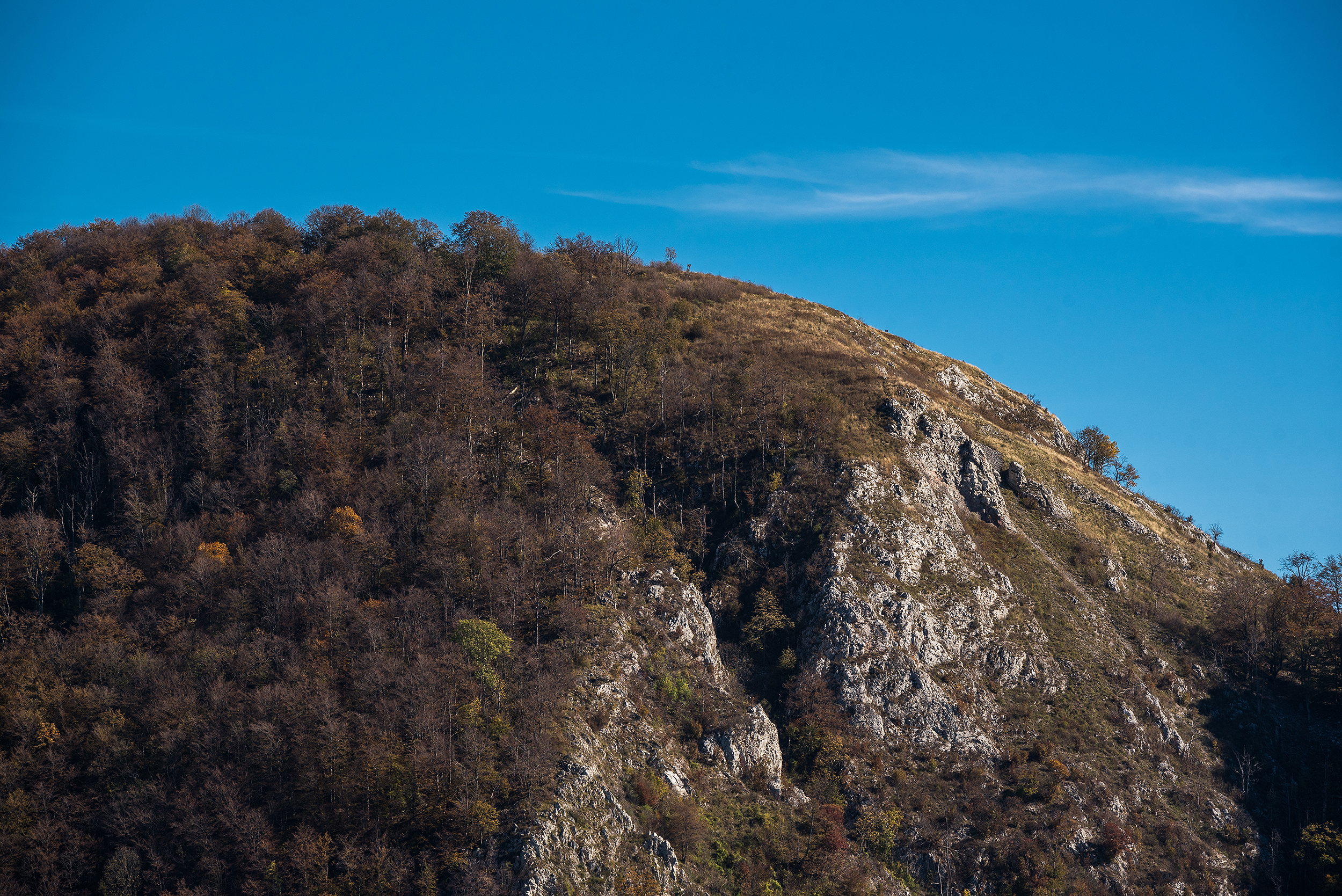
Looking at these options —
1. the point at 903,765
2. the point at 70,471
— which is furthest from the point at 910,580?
the point at 70,471

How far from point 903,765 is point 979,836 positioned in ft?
29.9

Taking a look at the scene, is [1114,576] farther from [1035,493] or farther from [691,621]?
[691,621]

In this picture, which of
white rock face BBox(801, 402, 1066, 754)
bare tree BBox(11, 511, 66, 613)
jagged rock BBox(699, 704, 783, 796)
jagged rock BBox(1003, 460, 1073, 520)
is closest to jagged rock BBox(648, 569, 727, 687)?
jagged rock BBox(699, 704, 783, 796)

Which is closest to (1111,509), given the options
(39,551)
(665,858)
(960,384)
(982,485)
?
(982,485)

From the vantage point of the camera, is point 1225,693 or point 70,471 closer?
point 1225,693

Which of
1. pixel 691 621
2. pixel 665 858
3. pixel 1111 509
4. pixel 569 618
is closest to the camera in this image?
pixel 665 858

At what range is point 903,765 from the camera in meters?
81.4

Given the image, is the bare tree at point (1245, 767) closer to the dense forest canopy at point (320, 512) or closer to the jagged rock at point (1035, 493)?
the jagged rock at point (1035, 493)

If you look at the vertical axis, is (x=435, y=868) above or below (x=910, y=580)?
below

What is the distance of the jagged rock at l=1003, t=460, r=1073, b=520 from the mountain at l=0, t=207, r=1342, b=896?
517 millimetres

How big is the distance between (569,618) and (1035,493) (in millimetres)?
72210

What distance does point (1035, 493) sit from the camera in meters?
116

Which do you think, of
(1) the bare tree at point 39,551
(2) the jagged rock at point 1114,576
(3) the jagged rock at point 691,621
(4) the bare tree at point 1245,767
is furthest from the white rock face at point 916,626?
(1) the bare tree at point 39,551

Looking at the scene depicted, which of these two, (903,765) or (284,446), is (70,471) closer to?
(284,446)
